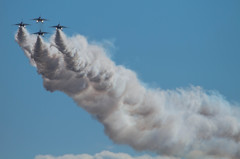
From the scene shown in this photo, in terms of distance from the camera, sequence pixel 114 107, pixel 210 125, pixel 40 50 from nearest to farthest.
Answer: pixel 40 50
pixel 114 107
pixel 210 125

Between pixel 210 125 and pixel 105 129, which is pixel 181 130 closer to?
pixel 210 125

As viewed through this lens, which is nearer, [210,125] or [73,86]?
[73,86]

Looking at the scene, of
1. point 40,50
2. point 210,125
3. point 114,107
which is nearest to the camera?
point 40,50

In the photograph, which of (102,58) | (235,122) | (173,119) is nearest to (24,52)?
(102,58)

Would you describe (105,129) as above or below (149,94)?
below

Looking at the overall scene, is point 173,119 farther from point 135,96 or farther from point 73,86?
point 73,86

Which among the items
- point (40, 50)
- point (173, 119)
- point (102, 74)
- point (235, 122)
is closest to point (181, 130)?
point (173, 119)

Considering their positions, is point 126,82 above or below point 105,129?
above

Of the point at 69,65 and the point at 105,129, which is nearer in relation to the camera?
the point at 69,65

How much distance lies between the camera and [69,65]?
231 feet

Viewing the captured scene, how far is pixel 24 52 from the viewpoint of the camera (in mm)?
72500

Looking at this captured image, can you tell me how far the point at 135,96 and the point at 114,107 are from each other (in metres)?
2.72

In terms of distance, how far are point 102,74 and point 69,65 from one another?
4.09m

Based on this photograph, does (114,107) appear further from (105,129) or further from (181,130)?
(181,130)
